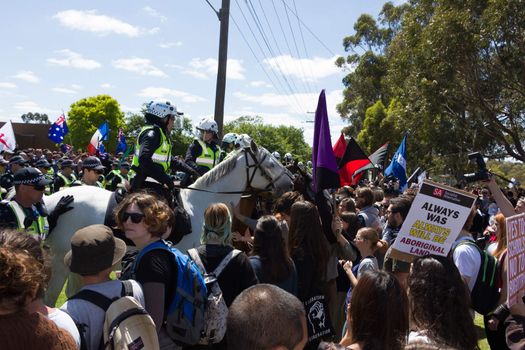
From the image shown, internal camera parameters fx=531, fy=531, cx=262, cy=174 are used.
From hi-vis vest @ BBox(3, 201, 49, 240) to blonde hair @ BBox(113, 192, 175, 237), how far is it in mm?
2023

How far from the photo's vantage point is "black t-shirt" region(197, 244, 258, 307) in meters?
3.86

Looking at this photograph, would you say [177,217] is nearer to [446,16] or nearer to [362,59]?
[446,16]

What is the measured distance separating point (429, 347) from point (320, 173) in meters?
4.05

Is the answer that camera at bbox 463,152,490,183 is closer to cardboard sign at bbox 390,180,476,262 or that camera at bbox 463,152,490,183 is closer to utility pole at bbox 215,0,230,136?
cardboard sign at bbox 390,180,476,262

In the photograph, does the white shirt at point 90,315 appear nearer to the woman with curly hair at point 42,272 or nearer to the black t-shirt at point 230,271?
the woman with curly hair at point 42,272

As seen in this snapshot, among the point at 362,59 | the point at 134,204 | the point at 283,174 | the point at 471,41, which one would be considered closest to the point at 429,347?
the point at 134,204

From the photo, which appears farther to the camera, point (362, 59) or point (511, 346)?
point (362, 59)

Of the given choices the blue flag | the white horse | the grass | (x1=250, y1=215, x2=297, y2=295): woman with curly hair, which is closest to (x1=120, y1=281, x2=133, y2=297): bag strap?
(x1=250, y1=215, x2=297, y2=295): woman with curly hair

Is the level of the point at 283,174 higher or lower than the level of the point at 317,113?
lower

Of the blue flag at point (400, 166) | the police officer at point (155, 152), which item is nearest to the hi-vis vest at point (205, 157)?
the police officer at point (155, 152)

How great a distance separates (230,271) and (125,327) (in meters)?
1.37

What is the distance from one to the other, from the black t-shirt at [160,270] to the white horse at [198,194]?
3.29 m

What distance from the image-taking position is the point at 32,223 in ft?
17.8

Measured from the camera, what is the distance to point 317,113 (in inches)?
242
